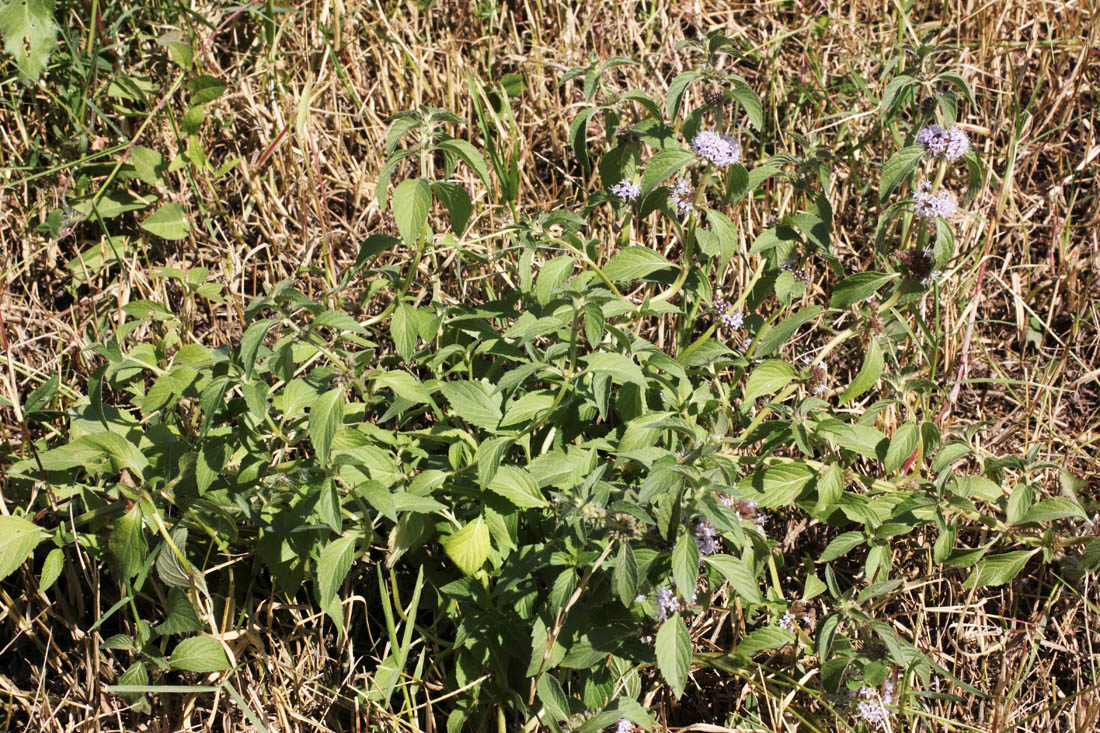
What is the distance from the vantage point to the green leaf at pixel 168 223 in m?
2.64

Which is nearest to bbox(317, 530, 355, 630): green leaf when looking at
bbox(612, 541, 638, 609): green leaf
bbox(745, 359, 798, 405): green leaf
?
bbox(612, 541, 638, 609): green leaf

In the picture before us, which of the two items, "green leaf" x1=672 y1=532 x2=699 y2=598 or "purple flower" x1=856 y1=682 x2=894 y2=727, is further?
"purple flower" x1=856 y1=682 x2=894 y2=727

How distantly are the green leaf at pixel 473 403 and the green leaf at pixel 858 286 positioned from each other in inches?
29.8

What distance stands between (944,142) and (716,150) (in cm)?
46

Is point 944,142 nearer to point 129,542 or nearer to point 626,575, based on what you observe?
point 626,575

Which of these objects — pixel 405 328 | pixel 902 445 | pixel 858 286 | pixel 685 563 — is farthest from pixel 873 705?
pixel 405 328

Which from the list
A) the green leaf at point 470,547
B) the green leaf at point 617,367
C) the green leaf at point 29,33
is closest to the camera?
the green leaf at point 617,367

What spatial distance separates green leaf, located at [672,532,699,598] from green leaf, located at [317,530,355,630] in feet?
2.08

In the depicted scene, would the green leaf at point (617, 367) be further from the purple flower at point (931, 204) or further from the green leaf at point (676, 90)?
the purple flower at point (931, 204)

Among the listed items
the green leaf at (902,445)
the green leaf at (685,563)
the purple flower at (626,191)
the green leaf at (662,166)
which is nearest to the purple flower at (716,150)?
the green leaf at (662,166)

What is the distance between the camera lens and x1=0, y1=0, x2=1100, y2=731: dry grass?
2262mm

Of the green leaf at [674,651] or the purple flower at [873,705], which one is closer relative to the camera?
the green leaf at [674,651]

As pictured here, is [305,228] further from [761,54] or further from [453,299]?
[761,54]

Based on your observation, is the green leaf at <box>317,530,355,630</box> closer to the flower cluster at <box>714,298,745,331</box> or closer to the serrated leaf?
the serrated leaf
